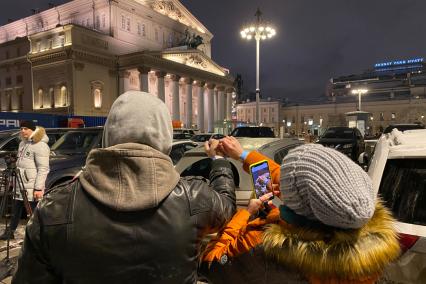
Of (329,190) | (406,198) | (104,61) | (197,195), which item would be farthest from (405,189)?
(104,61)

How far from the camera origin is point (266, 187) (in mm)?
1973

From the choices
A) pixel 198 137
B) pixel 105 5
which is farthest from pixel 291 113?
pixel 198 137

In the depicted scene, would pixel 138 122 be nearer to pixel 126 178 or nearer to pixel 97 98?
pixel 126 178

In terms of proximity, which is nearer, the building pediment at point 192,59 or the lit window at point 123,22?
the lit window at point 123,22

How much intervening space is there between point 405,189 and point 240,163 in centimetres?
194

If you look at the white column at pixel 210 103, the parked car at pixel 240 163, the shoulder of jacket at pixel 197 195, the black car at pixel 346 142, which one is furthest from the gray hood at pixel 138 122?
the white column at pixel 210 103

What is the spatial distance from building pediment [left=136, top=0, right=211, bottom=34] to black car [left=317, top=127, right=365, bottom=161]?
4630 centimetres

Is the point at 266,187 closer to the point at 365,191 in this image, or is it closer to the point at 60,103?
the point at 365,191

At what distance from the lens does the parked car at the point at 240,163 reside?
3.96 m

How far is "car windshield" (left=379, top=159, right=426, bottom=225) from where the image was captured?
8.23ft

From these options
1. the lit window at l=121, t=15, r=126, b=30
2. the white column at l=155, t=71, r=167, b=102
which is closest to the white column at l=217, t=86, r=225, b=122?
the white column at l=155, t=71, r=167, b=102

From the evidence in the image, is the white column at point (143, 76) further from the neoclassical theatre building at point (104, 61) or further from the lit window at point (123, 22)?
the lit window at point (123, 22)

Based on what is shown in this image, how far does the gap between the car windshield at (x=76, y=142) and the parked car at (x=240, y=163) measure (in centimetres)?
452

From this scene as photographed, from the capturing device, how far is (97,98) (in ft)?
158
